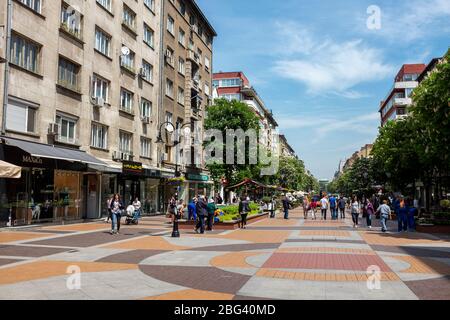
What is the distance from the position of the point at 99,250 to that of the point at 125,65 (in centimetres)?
2172

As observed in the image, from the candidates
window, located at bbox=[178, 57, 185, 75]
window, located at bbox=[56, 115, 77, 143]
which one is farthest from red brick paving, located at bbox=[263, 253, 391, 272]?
window, located at bbox=[178, 57, 185, 75]

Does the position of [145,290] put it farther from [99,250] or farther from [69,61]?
[69,61]

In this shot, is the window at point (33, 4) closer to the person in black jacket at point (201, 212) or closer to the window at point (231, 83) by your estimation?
the person in black jacket at point (201, 212)

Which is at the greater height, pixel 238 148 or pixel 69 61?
pixel 69 61

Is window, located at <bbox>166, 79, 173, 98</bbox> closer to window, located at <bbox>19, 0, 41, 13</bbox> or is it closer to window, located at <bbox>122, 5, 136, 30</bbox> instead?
window, located at <bbox>122, 5, 136, 30</bbox>

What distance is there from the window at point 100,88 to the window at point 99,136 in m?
1.91

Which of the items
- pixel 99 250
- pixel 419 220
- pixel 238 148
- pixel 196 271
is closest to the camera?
pixel 196 271

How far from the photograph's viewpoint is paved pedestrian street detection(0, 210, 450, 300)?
8023 millimetres

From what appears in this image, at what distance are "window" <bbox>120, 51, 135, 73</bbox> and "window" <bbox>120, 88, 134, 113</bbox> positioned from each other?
1.72m

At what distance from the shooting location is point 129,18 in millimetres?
34875

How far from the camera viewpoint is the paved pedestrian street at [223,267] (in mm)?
8023

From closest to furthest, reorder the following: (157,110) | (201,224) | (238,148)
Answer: (201,224) < (157,110) < (238,148)

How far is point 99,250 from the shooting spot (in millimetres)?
14062
